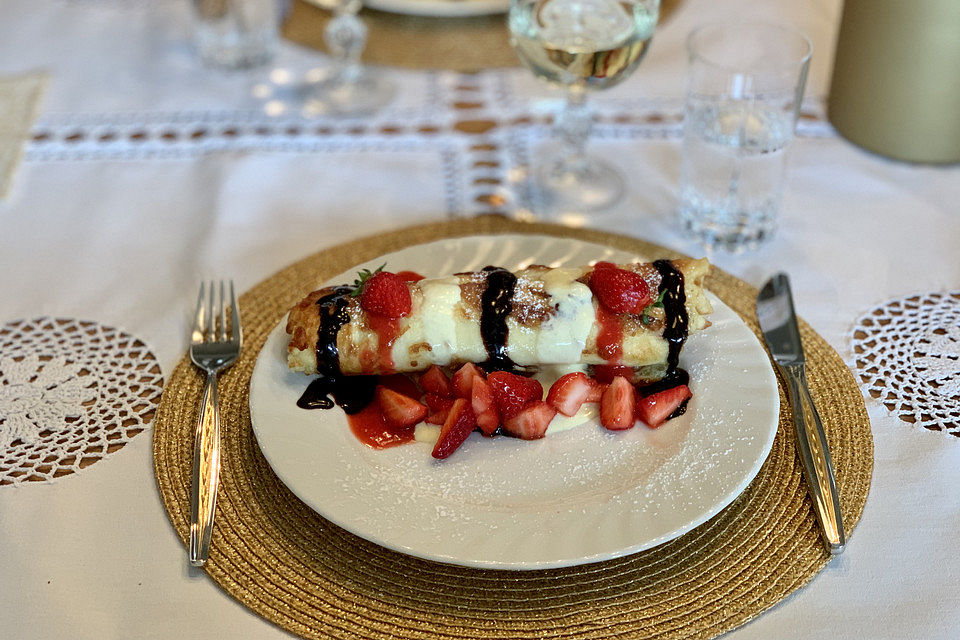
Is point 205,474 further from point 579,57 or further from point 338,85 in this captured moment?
point 338,85

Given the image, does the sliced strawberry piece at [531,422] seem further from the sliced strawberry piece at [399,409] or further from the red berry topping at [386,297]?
the red berry topping at [386,297]

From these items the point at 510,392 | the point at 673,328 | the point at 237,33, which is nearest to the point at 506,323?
the point at 510,392

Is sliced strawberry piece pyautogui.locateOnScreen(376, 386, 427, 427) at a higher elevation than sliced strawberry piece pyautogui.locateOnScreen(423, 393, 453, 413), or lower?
higher

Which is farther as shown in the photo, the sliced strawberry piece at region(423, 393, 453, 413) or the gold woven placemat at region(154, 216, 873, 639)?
the sliced strawberry piece at region(423, 393, 453, 413)

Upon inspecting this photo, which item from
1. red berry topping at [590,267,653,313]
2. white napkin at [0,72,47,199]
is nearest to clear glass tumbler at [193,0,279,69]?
white napkin at [0,72,47,199]

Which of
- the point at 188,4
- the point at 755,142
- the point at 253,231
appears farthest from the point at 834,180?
the point at 188,4

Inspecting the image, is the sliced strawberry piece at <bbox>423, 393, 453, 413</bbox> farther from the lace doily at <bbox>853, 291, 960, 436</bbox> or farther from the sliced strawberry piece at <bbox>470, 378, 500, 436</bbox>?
the lace doily at <bbox>853, 291, 960, 436</bbox>
